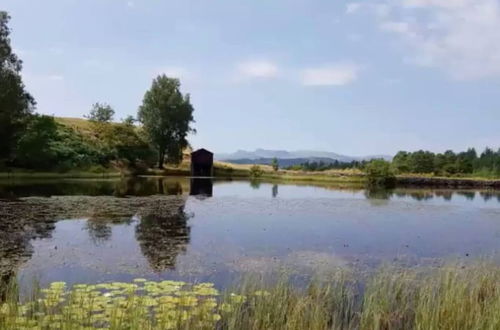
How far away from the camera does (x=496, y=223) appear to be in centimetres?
2564

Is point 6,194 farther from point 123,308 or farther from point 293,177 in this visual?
point 293,177

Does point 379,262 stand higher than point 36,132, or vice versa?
point 36,132

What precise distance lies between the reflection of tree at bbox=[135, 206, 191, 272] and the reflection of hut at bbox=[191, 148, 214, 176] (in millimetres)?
45989

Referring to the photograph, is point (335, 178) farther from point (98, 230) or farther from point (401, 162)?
point (98, 230)

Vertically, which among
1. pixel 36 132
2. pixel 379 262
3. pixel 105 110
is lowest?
pixel 379 262

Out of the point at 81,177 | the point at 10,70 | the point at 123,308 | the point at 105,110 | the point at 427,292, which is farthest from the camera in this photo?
the point at 105,110

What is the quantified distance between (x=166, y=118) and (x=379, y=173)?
29.7m

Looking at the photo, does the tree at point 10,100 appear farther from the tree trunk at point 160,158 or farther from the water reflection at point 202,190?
the tree trunk at point 160,158

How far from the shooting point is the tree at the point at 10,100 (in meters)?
46.4

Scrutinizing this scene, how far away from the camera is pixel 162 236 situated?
1700 centimetres

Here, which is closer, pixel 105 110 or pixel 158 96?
pixel 158 96

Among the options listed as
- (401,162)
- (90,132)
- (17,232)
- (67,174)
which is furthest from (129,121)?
(17,232)

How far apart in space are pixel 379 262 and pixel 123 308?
8.18m

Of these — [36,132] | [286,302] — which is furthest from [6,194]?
[286,302]
